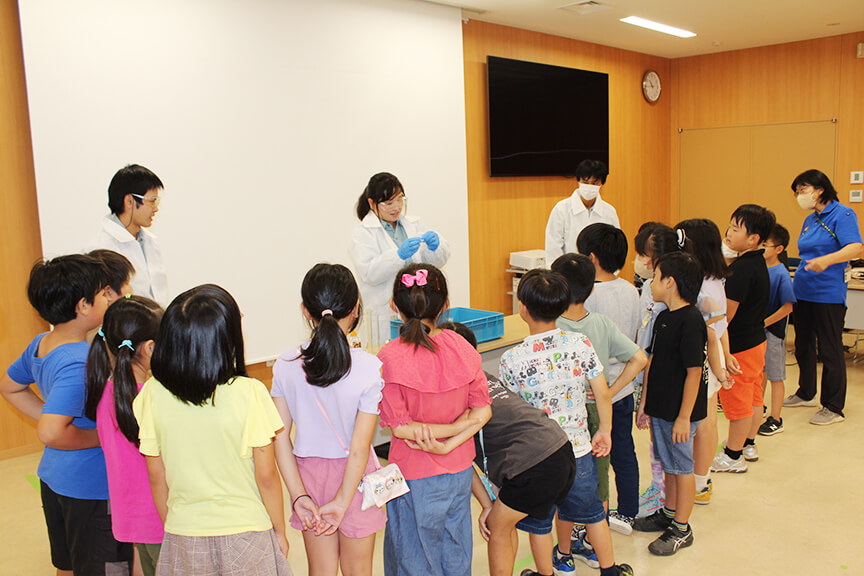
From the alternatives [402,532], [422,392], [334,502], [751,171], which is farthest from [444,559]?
[751,171]

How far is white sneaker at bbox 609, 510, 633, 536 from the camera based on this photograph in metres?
A: 2.63

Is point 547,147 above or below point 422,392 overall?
above

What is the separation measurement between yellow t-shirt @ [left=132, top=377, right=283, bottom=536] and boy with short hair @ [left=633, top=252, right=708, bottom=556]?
60.3 inches

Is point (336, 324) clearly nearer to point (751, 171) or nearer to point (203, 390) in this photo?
point (203, 390)

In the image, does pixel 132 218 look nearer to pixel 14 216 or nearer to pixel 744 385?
pixel 14 216

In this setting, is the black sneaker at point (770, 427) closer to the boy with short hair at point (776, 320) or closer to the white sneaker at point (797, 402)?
the boy with short hair at point (776, 320)

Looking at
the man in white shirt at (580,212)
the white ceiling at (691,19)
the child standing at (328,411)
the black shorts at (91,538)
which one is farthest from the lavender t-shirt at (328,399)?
the white ceiling at (691,19)

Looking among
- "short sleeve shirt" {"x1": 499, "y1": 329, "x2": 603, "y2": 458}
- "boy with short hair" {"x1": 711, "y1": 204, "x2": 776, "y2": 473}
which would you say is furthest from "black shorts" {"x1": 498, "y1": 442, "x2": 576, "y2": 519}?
"boy with short hair" {"x1": 711, "y1": 204, "x2": 776, "y2": 473}

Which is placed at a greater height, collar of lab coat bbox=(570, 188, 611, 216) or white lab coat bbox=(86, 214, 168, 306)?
collar of lab coat bbox=(570, 188, 611, 216)

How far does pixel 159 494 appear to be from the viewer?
1.58m

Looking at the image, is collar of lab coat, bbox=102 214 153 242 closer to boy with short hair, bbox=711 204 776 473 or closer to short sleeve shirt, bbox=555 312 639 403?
short sleeve shirt, bbox=555 312 639 403

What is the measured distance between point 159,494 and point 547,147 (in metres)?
5.17

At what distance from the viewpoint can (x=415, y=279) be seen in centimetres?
178

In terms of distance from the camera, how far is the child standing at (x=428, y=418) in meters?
1.74
